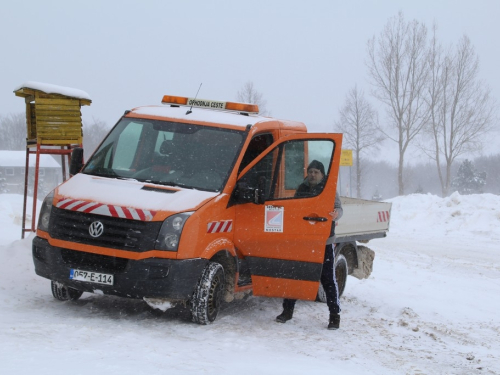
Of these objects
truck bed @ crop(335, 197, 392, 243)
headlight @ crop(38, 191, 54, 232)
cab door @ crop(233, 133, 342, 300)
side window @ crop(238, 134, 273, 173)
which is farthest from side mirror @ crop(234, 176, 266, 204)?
headlight @ crop(38, 191, 54, 232)

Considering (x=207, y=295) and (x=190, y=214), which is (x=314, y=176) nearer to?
(x=190, y=214)

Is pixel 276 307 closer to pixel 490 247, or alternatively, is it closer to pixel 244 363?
pixel 244 363

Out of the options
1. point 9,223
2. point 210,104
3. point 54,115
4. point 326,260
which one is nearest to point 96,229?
point 326,260

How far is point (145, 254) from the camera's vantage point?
19.7 ft

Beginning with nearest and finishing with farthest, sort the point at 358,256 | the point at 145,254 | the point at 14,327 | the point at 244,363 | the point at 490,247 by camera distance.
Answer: the point at 244,363 < the point at 14,327 < the point at 145,254 < the point at 358,256 < the point at 490,247

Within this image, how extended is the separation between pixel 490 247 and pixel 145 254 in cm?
1296

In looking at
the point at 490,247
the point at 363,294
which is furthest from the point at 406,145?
the point at 363,294

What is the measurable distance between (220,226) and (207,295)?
0.73 meters

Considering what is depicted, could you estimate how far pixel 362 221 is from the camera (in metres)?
8.80

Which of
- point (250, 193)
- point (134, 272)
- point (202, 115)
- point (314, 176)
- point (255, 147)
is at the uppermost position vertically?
point (202, 115)

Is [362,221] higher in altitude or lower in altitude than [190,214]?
lower

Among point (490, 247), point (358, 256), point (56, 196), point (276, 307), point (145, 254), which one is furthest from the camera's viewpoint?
point (490, 247)

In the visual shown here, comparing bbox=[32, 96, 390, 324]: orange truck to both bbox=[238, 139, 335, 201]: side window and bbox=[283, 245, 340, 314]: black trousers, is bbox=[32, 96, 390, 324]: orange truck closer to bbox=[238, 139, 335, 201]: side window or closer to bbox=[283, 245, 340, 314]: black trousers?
bbox=[238, 139, 335, 201]: side window

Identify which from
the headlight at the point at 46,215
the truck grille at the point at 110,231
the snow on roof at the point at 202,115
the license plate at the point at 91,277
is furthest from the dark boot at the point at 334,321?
the headlight at the point at 46,215
